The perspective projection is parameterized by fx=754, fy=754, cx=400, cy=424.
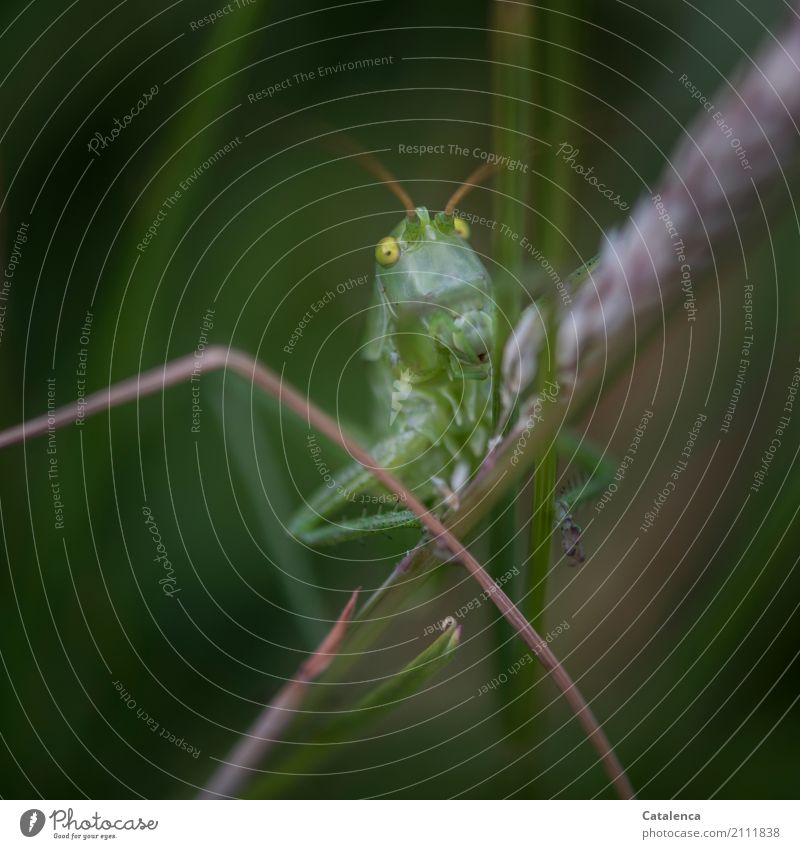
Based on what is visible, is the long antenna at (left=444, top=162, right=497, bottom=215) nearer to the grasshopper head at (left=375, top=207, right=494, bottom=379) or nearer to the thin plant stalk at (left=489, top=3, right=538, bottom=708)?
the grasshopper head at (left=375, top=207, right=494, bottom=379)

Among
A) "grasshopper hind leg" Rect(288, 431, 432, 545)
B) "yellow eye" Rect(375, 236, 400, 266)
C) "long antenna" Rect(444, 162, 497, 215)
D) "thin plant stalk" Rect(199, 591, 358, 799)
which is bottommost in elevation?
"thin plant stalk" Rect(199, 591, 358, 799)

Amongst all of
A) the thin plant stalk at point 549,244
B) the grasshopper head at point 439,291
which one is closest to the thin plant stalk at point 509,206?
the thin plant stalk at point 549,244

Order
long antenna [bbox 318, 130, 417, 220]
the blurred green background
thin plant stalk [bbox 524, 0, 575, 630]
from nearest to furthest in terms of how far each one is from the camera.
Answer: thin plant stalk [bbox 524, 0, 575, 630] < the blurred green background < long antenna [bbox 318, 130, 417, 220]

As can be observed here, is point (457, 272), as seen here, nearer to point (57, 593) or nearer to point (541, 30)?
point (541, 30)

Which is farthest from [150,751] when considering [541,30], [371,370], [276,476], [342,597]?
[541,30]

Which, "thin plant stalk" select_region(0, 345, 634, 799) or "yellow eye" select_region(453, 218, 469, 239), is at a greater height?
"yellow eye" select_region(453, 218, 469, 239)

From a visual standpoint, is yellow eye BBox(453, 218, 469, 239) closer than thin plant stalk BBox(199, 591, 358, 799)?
No

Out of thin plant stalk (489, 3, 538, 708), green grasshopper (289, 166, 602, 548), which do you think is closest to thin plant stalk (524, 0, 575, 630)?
thin plant stalk (489, 3, 538, 708)

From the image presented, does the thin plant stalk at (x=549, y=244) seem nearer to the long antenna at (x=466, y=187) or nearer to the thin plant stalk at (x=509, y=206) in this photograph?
the thin plant stalk at (x=509, y=206)

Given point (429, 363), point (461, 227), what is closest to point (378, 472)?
point (429, 363)
